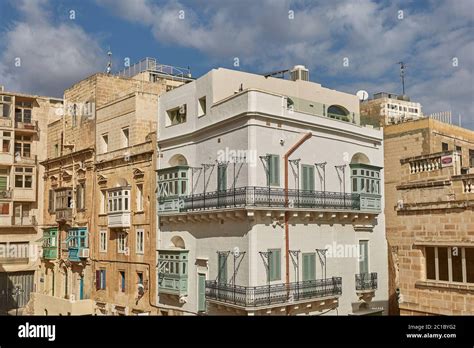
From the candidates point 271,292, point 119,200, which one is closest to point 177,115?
point 119,200

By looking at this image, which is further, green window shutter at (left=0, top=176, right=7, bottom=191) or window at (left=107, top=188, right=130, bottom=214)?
green window shutter at (left=0, top=176, right=7, bottom=191)

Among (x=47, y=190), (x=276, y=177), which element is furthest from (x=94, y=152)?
(x=276, y=177)

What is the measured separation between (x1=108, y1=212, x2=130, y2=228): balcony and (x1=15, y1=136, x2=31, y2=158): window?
1299 centimetres

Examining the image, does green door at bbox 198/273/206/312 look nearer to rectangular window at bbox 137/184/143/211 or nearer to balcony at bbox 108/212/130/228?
rectangular window at bbox 137/184/143/211

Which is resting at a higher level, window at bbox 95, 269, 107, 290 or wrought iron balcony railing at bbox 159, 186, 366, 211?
wrought iron balcony railing at bbox 159, 186, 366, 211

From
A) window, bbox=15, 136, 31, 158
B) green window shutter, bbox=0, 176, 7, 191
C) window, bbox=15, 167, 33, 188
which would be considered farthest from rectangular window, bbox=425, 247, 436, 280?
window, bbox=15, 136, 31, 158

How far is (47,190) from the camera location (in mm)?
38781

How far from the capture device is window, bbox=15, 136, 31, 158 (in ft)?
127

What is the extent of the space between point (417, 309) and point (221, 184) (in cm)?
1117

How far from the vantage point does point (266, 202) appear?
21516mm

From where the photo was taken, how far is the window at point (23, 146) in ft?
127

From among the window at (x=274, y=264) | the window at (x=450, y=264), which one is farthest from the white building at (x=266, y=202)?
the window at (x=450, y=264)
